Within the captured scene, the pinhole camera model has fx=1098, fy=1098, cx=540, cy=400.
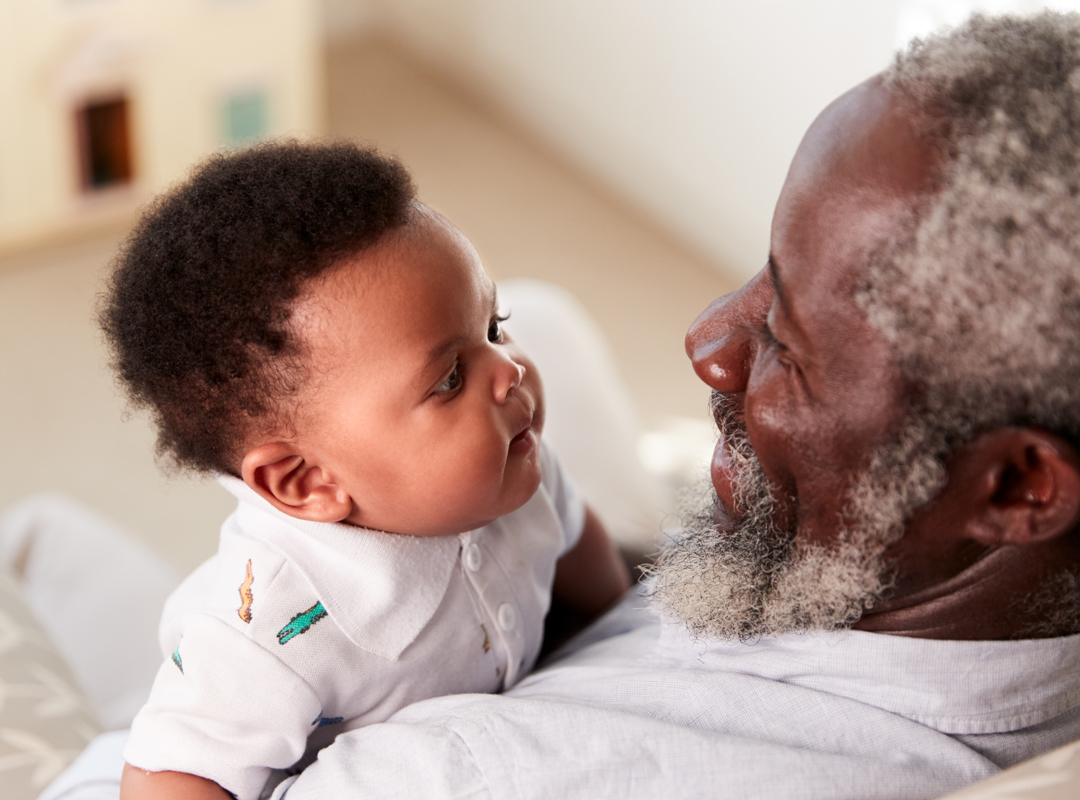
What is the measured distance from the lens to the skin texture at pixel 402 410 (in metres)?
0.94

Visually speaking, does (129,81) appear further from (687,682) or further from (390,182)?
(687,682)

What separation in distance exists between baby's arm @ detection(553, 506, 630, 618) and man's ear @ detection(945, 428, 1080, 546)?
600 mm

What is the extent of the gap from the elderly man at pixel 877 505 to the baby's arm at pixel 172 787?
0.08 m

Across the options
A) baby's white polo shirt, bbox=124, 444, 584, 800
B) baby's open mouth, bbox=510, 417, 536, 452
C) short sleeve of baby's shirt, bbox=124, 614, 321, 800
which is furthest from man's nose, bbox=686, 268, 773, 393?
short sleeve of baby's shirt, bbox=124, 614, 321, 800

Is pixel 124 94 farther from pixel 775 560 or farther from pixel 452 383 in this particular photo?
pixel 775 560

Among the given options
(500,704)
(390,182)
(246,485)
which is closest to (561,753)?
(500,704)

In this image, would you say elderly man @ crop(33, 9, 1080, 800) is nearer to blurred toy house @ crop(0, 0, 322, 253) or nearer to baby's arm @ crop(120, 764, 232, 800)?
baby's arm @ crop(120, 764, 232, 800)

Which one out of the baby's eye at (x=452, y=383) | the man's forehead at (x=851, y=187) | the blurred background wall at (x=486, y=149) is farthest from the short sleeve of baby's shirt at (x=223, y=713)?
the blurred background wall at (x=486, y=149)

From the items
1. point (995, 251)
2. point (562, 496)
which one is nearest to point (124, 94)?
point (562, 496)

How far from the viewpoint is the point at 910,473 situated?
0.78m

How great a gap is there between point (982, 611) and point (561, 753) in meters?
0.34

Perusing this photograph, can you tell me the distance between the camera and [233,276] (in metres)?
0.91

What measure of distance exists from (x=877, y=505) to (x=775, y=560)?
0.13 meters

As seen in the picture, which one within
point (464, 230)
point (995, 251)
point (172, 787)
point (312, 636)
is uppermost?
point (995, 251)
